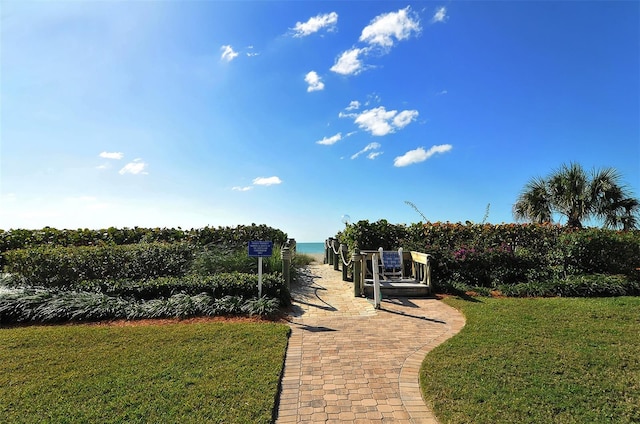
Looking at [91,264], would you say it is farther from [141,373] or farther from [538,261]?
[538,261]

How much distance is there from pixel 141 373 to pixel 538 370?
454 cm

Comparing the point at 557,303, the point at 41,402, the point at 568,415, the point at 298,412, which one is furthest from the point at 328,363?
the point at 557,303

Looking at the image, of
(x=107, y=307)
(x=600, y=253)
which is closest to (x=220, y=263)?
(x=107, y=307)

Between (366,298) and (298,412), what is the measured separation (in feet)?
16.8

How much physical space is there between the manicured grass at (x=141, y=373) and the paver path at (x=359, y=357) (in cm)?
31

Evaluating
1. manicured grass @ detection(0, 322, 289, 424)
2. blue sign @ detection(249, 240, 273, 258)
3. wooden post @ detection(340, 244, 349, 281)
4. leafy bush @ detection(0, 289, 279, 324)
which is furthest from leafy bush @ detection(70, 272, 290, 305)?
wooden post @ detection(340, 244, 349, 281)

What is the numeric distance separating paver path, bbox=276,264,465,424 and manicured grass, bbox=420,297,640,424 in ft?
1.01

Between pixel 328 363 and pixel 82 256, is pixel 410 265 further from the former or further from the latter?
pixel 82 256

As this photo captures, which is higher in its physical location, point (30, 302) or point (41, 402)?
point (30, 302)

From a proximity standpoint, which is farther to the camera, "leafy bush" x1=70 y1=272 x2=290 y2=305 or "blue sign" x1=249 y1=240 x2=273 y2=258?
"leafy bush" x1=70 y1=272 x2=290 y2=305

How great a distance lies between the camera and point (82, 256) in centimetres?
796

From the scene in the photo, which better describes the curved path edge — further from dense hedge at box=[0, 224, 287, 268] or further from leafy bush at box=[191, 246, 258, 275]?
dense hedge at box=[0, 224, 287, 268]

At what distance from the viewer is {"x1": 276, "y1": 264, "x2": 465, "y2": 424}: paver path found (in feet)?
10.4

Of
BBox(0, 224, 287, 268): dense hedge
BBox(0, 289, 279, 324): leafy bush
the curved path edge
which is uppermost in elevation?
BBox(0, 224, 287, 268): dense hedge
